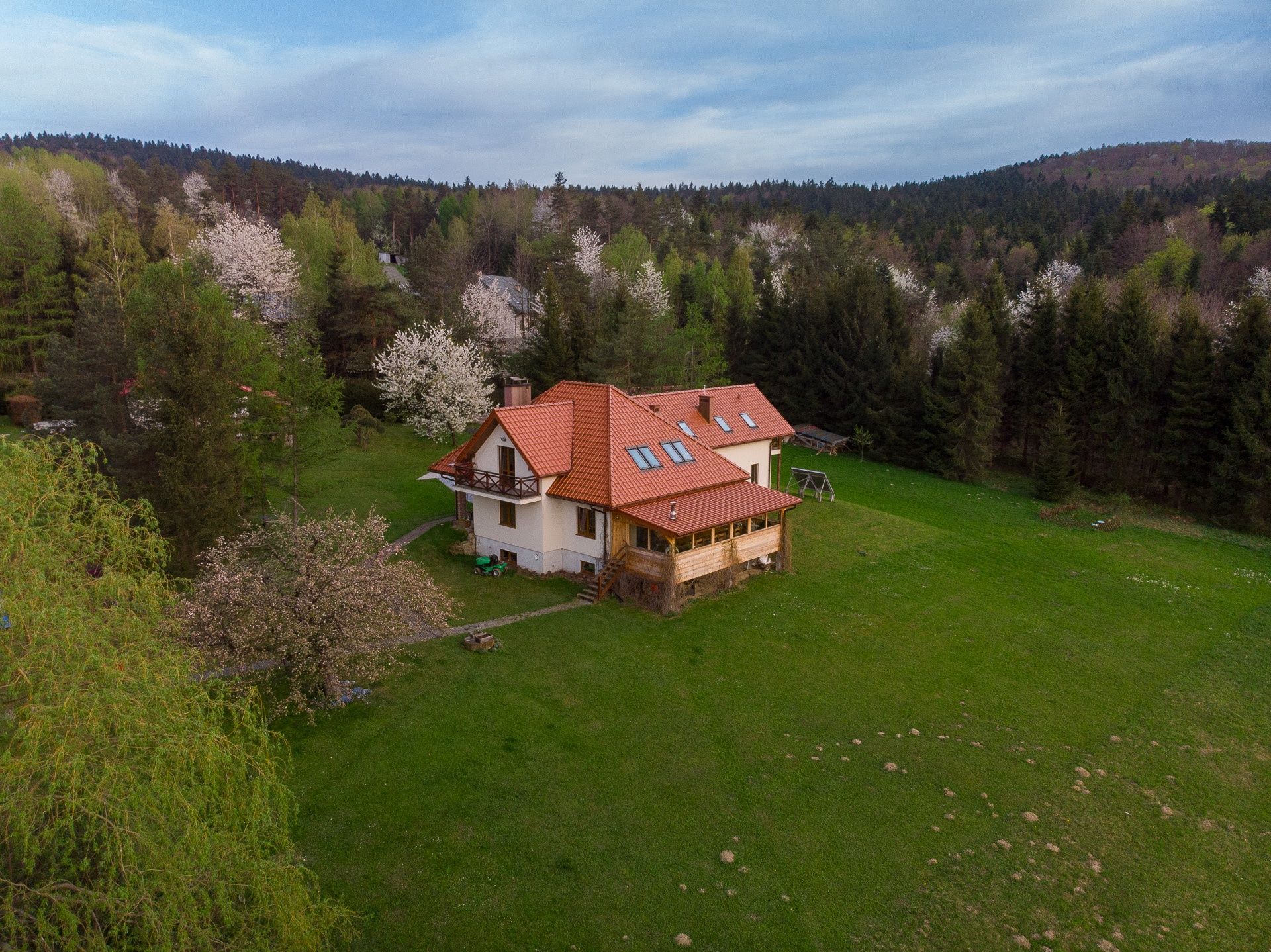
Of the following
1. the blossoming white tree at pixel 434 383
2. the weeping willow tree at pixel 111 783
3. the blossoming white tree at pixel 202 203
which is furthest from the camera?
the blossoming white tree at pixel 202 203

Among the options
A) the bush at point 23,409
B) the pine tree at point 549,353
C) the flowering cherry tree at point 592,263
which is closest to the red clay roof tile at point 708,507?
the pine tree at point 549,353

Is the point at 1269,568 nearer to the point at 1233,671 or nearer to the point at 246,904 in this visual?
the point at 1233,671

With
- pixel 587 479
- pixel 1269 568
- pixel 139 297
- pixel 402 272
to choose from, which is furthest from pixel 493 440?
pixel 402 272

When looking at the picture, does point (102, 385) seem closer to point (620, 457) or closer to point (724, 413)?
point (620, 457)

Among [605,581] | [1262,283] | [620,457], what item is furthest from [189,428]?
[1262,283]

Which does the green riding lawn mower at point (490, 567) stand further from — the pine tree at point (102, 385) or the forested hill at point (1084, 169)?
the forested hill at point (1084, 169)

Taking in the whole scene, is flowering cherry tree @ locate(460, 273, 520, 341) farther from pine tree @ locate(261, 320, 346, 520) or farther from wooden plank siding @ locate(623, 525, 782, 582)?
wooden plank siding @ locate(623, 525, 782, 582)
